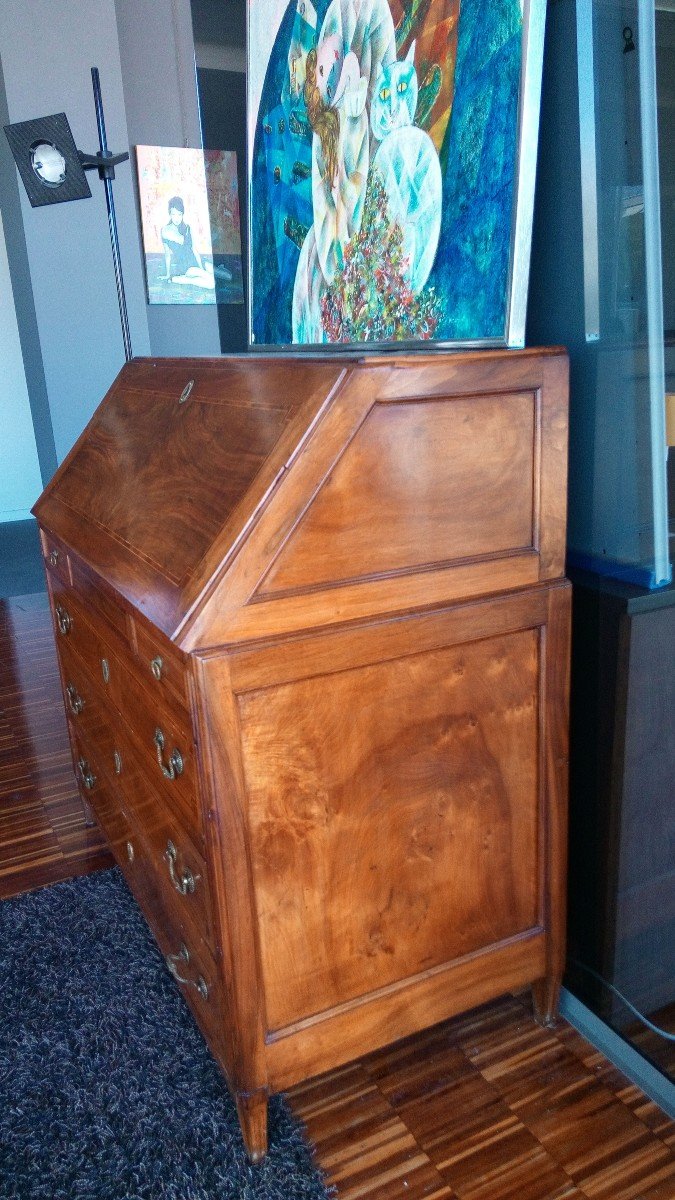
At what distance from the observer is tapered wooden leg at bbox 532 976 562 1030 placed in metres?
1.60

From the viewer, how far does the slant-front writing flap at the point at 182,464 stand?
1180 millimetres

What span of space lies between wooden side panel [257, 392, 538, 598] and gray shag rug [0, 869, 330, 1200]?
909mm

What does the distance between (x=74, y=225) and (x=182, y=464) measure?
3.48m

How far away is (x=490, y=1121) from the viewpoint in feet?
4.73

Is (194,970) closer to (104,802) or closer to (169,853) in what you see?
(169,853)

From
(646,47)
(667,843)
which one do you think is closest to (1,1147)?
(667,843)

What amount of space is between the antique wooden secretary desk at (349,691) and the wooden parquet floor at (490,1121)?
120mm

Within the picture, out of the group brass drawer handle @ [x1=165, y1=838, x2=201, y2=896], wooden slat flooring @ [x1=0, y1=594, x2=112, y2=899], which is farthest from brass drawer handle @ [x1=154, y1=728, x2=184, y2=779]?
wooden slat flooring @ [x1=0, y1=594, x2=112, y2=899]

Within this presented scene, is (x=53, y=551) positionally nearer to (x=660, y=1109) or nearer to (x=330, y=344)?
(x=330, y=344)

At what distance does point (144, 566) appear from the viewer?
1392 mm

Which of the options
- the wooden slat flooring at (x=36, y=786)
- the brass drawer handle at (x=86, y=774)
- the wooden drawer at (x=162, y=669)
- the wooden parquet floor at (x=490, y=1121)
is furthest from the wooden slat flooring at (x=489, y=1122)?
the wooden slat flooring at (x=36, y=786)

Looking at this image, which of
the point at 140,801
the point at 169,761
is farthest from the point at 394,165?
the point at 140,801

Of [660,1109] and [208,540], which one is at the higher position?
[208,540]

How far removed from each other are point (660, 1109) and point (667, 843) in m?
0.42
